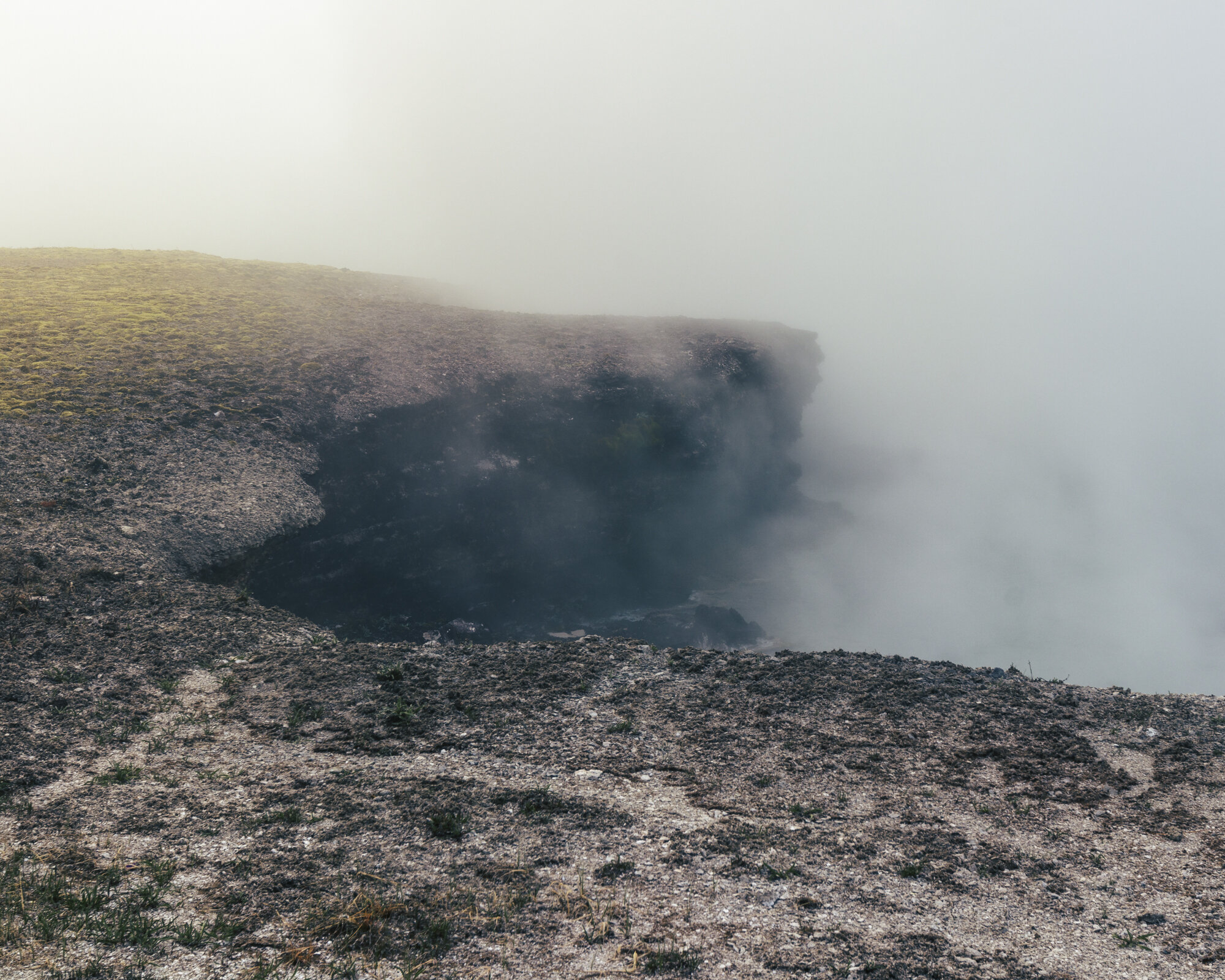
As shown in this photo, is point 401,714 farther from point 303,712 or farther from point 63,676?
point 63,676

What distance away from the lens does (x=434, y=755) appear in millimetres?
13320

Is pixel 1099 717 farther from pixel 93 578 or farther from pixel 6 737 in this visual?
pixel 93 578

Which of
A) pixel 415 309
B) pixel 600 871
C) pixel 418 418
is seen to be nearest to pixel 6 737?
pixel 600 871

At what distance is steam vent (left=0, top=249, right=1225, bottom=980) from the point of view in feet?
27.5

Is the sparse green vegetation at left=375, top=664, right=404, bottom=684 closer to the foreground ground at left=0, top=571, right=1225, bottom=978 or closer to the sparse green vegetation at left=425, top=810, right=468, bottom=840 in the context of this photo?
the foreground ground at left=0, top=571, right=1225, bottom=978

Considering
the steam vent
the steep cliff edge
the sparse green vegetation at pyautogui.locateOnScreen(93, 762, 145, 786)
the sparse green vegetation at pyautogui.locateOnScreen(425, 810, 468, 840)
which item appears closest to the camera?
the steam vent

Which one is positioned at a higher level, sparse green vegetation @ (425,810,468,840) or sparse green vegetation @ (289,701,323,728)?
sparse green vegetation @ (425,810,468,840)

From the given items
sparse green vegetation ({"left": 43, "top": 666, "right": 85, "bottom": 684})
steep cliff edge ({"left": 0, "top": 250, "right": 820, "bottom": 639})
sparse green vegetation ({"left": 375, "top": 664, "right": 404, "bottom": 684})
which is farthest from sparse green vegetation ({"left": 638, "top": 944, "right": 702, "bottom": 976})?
steep cliff edge ({"left": 0, "top": 250, "right": 820, "bottom": 639})

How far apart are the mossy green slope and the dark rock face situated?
6.80 meters

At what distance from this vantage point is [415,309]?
146ft

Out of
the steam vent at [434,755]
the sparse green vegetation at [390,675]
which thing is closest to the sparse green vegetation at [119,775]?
the steam vent at [434,755]

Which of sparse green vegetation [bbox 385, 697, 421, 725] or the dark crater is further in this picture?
the dark crater

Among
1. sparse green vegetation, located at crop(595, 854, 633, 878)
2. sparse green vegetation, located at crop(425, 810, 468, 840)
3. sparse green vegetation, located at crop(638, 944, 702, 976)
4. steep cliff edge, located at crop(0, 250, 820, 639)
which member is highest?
steep cliff edge, located at crop(0, 250, 820, 639)

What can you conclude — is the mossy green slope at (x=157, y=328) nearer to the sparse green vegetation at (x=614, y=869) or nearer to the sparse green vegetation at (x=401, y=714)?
the sparse green vegetation at (x=401, y=714)
